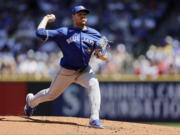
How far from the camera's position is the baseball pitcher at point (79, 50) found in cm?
750

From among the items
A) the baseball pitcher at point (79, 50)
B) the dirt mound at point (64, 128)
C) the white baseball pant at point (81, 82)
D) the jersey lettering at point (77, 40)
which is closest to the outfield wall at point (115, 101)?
the dirt mound at point (64, 128)

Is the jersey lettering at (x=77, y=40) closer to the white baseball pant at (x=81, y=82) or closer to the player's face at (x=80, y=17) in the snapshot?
the player's face at (x=80, y=17)

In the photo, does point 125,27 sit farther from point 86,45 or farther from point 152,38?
point 86,45

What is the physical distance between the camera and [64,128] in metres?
7.26

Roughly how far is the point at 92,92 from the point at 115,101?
5.36m

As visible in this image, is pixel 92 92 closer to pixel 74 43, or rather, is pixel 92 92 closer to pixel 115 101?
pixel 74 43

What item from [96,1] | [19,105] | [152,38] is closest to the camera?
[19,105]

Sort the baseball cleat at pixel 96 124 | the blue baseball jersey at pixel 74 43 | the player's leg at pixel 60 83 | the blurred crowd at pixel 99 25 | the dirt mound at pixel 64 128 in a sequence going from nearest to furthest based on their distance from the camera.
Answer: the dirt mound at pixel 64 128
the baseball cleat at pixel 96 124
the blue baseball jersey at pixel 74 43
the player's leg at pixel 60 83
the blurred crowd at pixel 99 25

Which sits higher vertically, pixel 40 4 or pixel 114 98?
pixel 40 4

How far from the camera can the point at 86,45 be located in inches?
297

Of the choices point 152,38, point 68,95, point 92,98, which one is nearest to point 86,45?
point 92,98

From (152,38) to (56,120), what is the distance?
9841mm

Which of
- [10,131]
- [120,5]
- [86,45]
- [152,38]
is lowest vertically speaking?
[10,131]

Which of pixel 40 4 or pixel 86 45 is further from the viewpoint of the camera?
pixel 40 4
